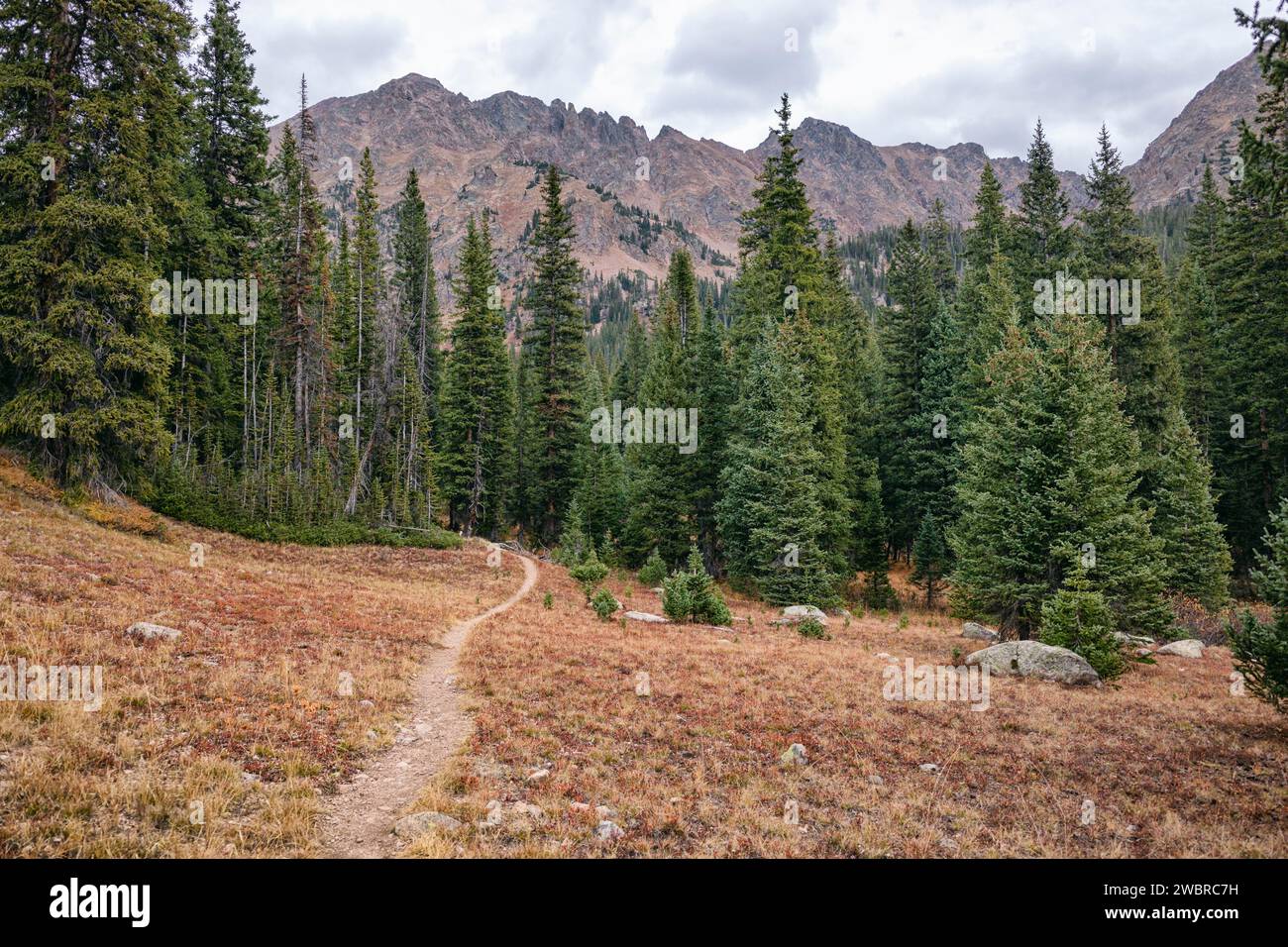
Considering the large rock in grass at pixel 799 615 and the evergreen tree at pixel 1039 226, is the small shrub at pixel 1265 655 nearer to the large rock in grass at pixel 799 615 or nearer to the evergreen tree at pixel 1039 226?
the large rock in grass at pixel 799 615

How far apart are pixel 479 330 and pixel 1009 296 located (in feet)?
105

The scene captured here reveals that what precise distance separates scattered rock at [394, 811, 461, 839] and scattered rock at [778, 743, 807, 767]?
17.7ft

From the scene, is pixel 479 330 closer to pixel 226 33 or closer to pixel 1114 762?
pixel 226 33

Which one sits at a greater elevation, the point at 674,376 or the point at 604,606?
the point at 674,376

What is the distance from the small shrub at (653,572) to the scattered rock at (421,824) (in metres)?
27.6

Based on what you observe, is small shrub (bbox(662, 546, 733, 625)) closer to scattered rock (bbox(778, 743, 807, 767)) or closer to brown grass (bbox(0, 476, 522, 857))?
brown grass (bbox(0, 476, 522, 857))

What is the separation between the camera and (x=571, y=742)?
9945 mm

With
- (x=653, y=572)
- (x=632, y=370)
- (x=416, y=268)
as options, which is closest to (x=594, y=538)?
(x=653, y=572)

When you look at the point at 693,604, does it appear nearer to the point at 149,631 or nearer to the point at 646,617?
the point at 646,617

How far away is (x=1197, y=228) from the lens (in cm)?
5444

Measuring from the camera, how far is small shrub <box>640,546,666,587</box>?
34219 millimetres

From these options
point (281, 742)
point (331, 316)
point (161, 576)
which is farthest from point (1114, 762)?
point (331, 316)

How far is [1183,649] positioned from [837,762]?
19.8m
